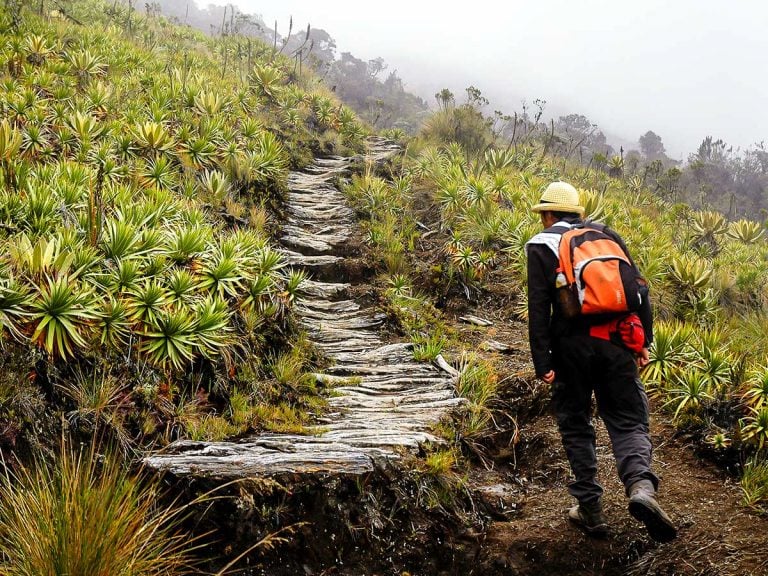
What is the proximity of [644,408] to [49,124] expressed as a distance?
896 centimetres

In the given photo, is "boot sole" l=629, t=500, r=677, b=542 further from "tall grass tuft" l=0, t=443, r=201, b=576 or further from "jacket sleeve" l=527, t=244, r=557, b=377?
"tall grass tuft" l=0, t=443, r=201, b=576

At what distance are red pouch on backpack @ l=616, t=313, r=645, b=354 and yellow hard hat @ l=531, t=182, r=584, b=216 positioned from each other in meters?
0.88

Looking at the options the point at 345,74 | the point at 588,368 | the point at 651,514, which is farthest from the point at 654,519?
the point at 345,74

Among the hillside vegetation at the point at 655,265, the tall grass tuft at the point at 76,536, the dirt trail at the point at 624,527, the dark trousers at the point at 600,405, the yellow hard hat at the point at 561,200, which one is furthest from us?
the hillside vegetation at the point at 655,265

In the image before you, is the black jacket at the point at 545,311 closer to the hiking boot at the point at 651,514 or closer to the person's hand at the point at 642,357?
the person's hand at the point at 642,357

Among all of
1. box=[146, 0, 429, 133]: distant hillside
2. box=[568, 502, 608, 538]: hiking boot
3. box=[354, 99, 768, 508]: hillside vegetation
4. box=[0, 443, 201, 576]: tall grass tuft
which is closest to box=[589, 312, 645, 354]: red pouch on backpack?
box=[568, 502, 608, 538]: hiking boot

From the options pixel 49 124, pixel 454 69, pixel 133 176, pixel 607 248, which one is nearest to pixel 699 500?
pixel 607 248

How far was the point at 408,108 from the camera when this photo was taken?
146 feet

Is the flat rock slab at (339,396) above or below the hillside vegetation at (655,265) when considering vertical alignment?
below

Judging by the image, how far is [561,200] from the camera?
3609 millimetres

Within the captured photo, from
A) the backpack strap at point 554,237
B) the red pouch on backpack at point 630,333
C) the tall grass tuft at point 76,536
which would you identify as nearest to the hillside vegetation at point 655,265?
the red pouch on backpack at point 630,333

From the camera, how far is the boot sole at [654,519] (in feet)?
8.89

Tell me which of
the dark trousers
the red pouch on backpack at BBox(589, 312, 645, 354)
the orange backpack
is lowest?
the dark trousers

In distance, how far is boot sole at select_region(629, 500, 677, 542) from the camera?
2.71 meters
